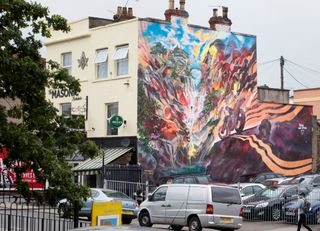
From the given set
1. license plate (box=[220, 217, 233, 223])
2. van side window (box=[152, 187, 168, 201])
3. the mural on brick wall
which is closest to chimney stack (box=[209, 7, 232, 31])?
the mural on brick wall

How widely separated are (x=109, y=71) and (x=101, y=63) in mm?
1009

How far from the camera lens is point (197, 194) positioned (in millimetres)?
24047

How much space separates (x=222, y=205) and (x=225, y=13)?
80.4 ft

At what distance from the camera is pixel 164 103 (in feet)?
135

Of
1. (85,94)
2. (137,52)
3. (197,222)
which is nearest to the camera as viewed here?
(197,222)

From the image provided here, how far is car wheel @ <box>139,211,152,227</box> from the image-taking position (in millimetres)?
25812

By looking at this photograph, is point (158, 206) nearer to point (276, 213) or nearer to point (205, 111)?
point (276, 213)

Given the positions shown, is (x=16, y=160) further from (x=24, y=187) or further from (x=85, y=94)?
(x=85, y=94)

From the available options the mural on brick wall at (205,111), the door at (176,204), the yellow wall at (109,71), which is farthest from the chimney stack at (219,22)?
the door at (176,204)

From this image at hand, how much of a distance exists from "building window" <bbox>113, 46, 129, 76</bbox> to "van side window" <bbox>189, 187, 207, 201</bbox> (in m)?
18.0

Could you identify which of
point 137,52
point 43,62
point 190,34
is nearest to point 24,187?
point 43,62

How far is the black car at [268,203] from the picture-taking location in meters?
29.4

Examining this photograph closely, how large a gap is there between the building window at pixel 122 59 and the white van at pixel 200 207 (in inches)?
673

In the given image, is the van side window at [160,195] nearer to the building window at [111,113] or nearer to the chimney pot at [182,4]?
the building window at [111,113]
